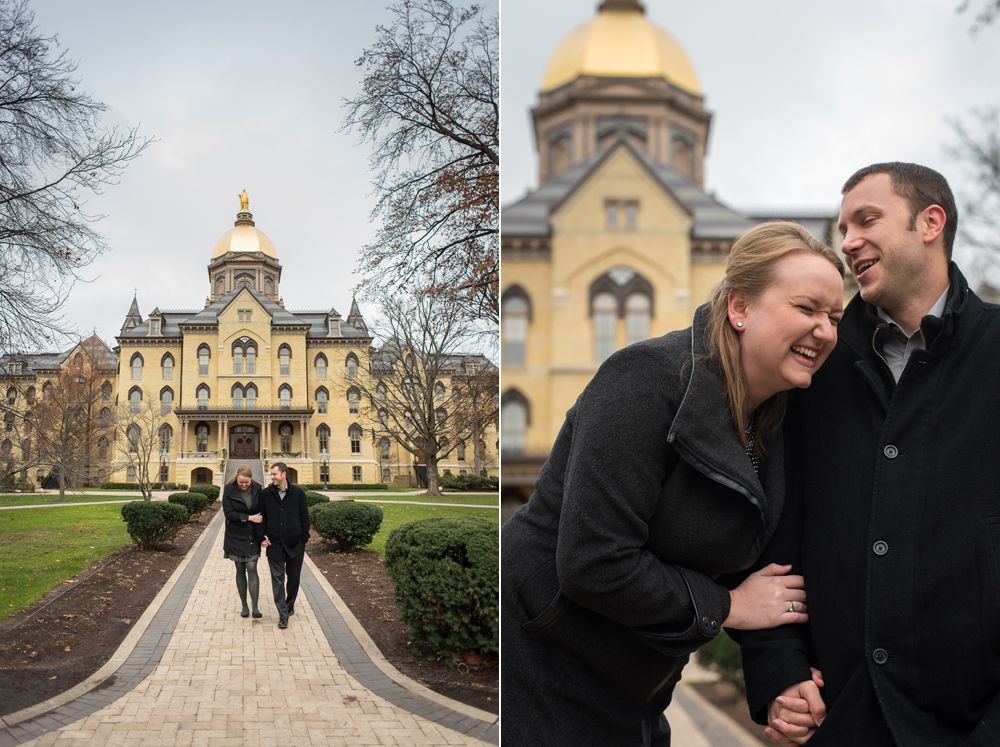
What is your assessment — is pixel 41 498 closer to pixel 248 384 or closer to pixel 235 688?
pixel 248 384

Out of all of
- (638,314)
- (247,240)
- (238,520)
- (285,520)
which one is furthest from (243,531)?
(638,314)

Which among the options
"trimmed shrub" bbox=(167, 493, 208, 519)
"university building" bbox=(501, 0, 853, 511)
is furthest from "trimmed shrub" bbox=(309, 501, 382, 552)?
"university building" bbox=(501, 0, 853, 511)

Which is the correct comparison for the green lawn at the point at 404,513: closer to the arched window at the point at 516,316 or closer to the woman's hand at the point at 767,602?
the arched window at the point at 516,316

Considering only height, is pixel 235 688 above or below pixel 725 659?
above

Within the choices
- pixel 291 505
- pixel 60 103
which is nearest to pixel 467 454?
pixel 291 505

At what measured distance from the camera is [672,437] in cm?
113

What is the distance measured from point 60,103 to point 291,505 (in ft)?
5.13

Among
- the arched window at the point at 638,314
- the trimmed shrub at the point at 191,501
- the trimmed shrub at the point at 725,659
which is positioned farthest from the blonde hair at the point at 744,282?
the trimmed shrub at the point at 725,659

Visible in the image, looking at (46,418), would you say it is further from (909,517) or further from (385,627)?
(909,517)

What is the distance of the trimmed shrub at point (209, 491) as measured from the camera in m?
2.40

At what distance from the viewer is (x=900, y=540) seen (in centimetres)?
121

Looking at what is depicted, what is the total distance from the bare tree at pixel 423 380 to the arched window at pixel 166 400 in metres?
0.61

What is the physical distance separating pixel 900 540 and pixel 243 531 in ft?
6.52

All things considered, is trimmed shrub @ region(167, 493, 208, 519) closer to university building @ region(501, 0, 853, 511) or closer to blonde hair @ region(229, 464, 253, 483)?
blonde hair @ region(229, 464, 253, 483)
